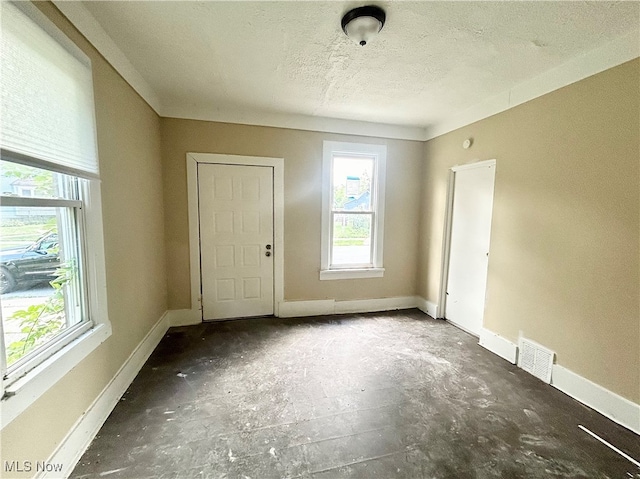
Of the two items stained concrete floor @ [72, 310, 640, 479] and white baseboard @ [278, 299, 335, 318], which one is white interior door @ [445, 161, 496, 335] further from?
white baseboard @ [278, 299, 335, 318]

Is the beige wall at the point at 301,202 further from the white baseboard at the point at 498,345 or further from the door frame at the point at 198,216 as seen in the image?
the white baseboard at the point at 498,345

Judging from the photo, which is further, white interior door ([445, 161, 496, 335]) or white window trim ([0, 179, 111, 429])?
white interior door ([445, 161, 496, 335])

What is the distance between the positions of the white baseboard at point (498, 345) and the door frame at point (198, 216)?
231cm

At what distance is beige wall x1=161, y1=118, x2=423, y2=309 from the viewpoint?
308cm

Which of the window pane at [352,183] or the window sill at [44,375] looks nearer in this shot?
the window sill at [44,375]

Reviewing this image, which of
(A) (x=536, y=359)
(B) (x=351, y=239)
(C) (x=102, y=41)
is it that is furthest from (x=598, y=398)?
(C) (x=102, y=41)

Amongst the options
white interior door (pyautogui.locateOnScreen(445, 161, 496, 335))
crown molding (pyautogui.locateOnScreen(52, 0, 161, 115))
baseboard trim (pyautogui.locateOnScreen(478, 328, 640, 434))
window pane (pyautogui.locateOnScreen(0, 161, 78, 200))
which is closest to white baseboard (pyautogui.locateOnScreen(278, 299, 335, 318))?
white interior door (pyautogui.locateOnScreen(445, 161, 496, 335))

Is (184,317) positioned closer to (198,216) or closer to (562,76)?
(198,216)

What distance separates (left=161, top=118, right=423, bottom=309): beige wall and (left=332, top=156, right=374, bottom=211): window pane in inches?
9.8

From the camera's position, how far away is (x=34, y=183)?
1316mm

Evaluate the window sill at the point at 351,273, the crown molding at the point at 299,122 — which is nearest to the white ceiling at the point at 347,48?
the crown molding at the point at 299,122

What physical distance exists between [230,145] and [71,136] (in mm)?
1789

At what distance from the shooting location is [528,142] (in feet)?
7.84

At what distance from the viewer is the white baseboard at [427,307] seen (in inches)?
141
